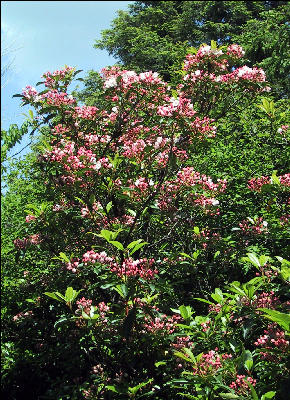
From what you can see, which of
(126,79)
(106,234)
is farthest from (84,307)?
(126,79)

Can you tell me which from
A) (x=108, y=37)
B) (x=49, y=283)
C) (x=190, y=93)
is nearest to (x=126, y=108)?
(x=190, y=93)

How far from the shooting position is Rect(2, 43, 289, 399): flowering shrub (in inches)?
88.4

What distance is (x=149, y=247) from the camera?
10.2 feet

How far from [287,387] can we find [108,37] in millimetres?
14324

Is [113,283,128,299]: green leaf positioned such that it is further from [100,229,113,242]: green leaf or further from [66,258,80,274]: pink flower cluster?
[66,258,80,274]: pink flower cluster

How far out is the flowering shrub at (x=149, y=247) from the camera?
7.36 feet

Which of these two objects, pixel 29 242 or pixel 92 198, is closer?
pixel 92 198

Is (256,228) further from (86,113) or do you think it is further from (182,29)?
(182,29)

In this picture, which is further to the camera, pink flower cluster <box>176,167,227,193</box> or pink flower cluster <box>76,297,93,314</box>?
pink flower cluster <box>176,167,227,193</box>

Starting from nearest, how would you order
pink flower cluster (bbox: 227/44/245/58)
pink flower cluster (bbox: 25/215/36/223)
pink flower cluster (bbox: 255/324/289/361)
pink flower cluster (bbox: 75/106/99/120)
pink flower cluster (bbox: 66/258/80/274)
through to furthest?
pink flower cluster (bbox: 255/324/289/361)
pink flower cluster (bbox: 66/258/80/274)
pink flower cluster (bbox: 25/215/36/223)
pink flower cluster (bbox: 75/106/99/120)
pink flower cluster (bbox: 227/44/245/58)

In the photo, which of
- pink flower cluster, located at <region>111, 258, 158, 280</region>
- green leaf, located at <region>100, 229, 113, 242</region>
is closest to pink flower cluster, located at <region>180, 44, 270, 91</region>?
green leaf, located at <region>100, 229, 113, 242</region>

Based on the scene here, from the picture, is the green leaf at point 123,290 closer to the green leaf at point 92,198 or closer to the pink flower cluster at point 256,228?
the green leaf at point 92,198

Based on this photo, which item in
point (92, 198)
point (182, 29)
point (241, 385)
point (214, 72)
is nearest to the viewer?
point (241, 385)

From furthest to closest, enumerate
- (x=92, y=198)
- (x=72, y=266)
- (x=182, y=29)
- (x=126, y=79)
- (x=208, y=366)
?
(x=182, y=29)
(x=126, y=79)
(x=92, y=198)
(x=72, y=266)
(x=208, y=366)
